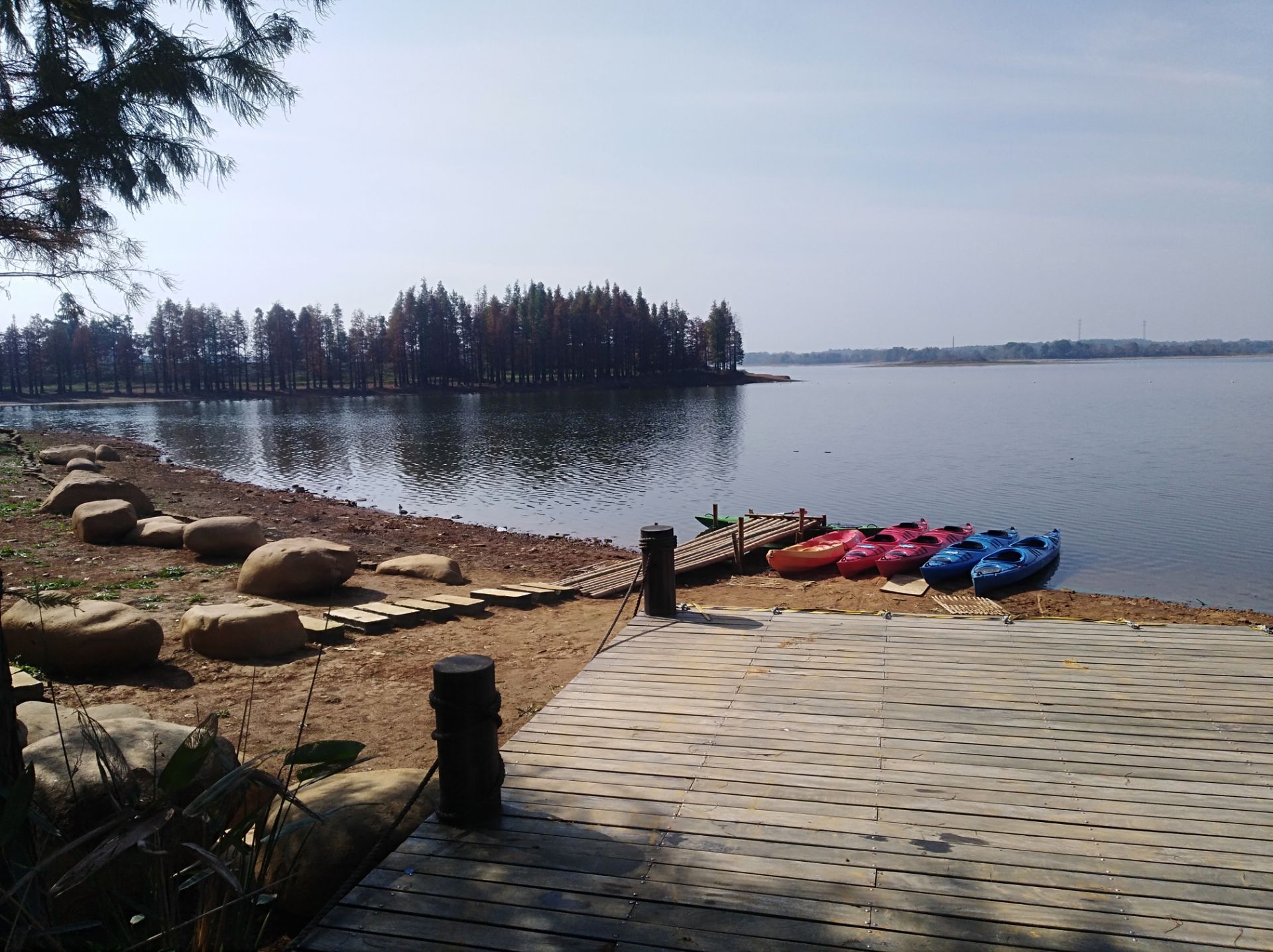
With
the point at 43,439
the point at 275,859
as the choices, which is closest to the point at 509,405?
the point at 43,439

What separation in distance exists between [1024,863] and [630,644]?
3.87 metres

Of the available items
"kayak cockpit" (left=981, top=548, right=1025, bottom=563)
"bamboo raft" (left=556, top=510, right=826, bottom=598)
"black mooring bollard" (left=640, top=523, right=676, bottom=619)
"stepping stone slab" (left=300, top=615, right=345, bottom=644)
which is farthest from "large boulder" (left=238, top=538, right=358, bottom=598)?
"kayak cockpit" (left=981, top=548, right=1025, bottom=563)

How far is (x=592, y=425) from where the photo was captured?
2092 inches

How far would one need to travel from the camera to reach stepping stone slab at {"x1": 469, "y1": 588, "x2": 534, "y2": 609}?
11.2 metres

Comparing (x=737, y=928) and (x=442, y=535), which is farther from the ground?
(x=737, y=928)

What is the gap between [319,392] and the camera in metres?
106

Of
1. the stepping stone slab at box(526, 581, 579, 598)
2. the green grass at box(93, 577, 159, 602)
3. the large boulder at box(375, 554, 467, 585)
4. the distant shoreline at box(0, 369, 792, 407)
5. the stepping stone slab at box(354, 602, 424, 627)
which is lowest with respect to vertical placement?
the stepping stone slab at box(526, 581, 579, 598)

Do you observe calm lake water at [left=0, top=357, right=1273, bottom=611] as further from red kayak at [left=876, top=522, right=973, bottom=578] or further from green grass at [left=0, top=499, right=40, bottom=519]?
green grass at [left=0, top=499, right=40, bottom=519]

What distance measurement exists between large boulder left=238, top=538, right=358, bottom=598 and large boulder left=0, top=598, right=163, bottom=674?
2818mm

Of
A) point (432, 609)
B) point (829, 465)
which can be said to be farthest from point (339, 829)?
point (829, 465)

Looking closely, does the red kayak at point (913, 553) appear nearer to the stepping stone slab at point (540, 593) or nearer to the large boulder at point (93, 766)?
the stepping stone slab at point (540, 593)

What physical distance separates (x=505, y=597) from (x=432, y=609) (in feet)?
4.12

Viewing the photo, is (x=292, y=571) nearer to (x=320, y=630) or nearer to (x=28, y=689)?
(x=320, y=630)

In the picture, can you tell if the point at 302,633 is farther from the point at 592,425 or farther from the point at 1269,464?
the point at 592,425
